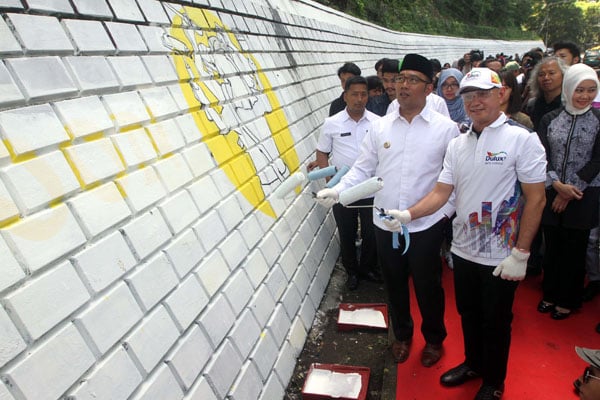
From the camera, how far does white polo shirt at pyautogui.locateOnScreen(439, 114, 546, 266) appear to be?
225 centimetres

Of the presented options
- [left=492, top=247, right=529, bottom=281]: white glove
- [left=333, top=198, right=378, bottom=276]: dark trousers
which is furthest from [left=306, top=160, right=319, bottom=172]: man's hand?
[left=492, top=247, right=529, bottom=281]: white glove

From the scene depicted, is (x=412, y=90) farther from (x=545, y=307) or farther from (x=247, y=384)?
(x=545, y=307)

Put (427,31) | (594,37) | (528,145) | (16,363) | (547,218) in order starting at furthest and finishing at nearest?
(594,37) → (427,31) → (547,218) → (528,145) → (16,363)

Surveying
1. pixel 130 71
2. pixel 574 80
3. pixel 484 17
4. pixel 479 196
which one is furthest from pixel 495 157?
pixel 484 17

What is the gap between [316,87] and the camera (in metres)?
5.58

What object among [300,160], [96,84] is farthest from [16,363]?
[300,160]

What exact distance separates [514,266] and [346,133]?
2.20m

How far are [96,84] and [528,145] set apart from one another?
231cm

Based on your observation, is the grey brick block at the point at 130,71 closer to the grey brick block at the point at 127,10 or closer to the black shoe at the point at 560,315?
the grey brick block at the point at 127,10

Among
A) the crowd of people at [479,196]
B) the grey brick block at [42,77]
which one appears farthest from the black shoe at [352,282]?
the grey brick block at [42,77]

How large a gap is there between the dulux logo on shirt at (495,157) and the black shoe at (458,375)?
1.59m

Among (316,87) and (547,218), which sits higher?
(316,87)

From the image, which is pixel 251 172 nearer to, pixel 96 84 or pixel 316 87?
pixel 96 84

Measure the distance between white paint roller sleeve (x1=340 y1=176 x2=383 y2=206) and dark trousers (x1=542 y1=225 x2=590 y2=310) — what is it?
A: 6.86ft
